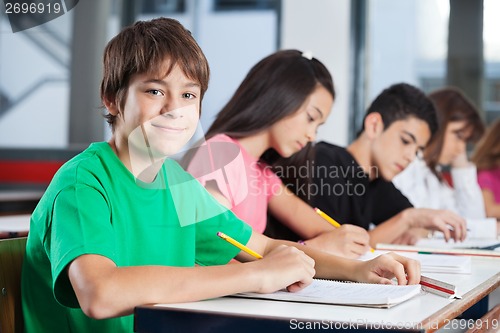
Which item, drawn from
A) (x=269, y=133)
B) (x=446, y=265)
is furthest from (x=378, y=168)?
(x=446, y=265)

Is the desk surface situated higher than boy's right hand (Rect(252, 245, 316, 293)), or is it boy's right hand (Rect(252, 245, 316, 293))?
boy's right hand (Rect(252, 245, 316, 293))

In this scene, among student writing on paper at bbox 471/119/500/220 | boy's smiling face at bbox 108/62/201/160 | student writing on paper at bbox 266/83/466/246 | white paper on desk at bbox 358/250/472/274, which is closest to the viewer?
boy's smiling face at bbox 108/62/201/160

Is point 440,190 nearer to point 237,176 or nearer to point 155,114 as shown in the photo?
point 237,176

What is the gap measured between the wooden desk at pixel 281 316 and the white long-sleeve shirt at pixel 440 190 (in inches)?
94.2

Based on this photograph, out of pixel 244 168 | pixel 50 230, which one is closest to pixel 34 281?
pixel 50 230

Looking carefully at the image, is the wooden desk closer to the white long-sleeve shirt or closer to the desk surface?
the desk surface

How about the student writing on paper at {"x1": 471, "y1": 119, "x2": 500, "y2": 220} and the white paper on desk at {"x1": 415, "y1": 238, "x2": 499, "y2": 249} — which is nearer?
the white paper on desk at {"x1": 415, "y1": 238, "x2": 499, "y2": 249}

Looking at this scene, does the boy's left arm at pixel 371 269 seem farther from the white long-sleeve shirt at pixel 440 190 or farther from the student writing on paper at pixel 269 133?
the white long-sleeve shirt at pixel 440 190

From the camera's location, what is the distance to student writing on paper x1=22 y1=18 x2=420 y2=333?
1090mm

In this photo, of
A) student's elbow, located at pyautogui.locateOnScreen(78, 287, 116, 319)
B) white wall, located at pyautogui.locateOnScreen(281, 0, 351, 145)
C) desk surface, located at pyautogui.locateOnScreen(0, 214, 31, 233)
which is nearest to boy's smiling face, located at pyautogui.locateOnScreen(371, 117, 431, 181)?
desk surface, located at pyautogui.locateOnScreen(0, 214, 31, 233)

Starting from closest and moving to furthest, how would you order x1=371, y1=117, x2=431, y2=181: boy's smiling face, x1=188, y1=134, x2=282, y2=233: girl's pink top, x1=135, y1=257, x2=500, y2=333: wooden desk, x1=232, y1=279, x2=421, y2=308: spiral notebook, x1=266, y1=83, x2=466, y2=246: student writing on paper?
1. x1=135, y1=257, x2=500, y2=333: wooden desk
2. x1=232, y1=279, x2=421, y2=308: spiral notebook
3. x1=188, y1=134, x2=282, y2=233: girl's pink top
4. x1=266, y1=83, x2=466, y2=246: student writing on paper
5. x1=371, y1=117, x2=431, y2=181: boy's smiling face

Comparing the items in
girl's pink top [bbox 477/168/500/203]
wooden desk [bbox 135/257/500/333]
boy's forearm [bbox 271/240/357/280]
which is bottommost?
girl's pink top [bbox 477/168/500/203]

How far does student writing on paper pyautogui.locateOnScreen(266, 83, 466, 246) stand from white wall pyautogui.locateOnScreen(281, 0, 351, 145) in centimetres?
204

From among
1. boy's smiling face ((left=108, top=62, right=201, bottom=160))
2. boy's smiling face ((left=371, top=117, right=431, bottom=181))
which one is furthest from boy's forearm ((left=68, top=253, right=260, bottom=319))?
boy's smiling face ((left=371, top=117, right=431, bottom=181))
